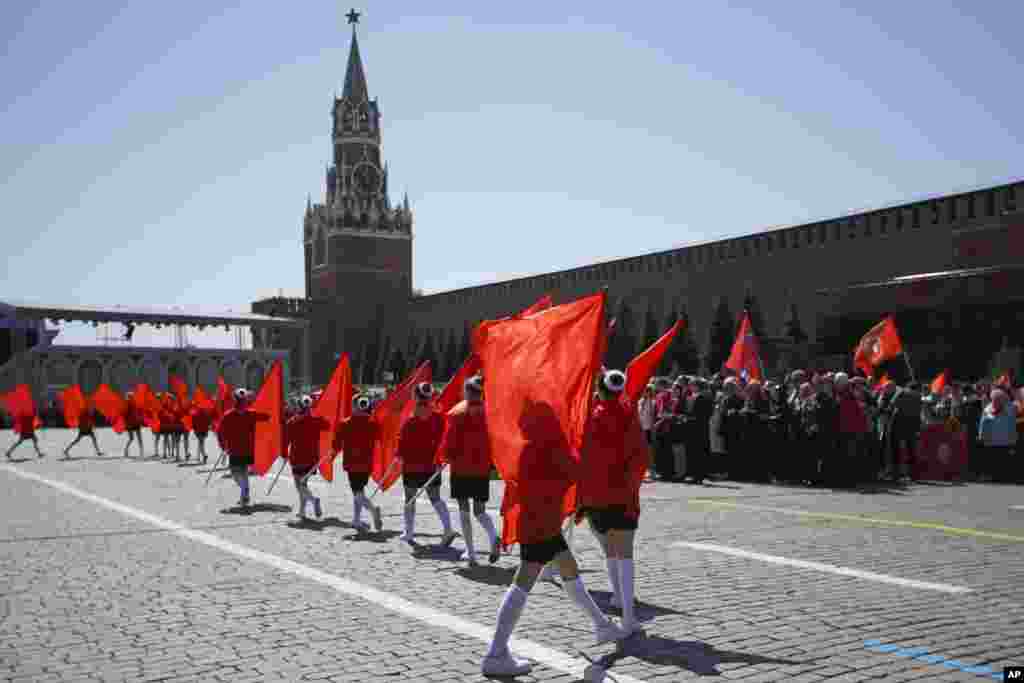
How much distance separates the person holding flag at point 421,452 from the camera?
9.92m

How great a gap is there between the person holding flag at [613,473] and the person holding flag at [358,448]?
4.96m

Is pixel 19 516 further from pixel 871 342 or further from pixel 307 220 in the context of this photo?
pixel 307 220

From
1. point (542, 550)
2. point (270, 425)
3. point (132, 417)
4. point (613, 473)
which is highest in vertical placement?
point (132, 417)

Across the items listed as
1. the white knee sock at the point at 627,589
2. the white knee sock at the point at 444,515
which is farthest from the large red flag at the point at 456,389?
the white knee sock at the point at 627,589

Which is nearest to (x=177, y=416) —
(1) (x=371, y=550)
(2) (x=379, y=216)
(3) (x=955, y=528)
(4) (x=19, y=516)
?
(4) (x=19, y=516)

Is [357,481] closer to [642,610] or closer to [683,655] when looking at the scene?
[642,610]

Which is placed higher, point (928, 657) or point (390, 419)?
point (390, 419)

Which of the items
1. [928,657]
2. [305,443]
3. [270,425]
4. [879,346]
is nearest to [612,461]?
[928,657]

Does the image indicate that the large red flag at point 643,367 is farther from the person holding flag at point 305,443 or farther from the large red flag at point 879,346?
the large red flag at point 879,346

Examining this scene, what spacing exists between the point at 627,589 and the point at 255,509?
8.21 meters

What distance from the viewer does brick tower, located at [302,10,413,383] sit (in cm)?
10075

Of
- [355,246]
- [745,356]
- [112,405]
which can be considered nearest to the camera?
[745,356]

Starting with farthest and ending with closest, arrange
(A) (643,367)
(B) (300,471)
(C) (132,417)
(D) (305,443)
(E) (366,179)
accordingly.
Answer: (E) (366,179), (C) (132,417), (D) (305,443), (B) (300,471), (A) (643,367)

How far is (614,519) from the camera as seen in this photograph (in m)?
6.41
